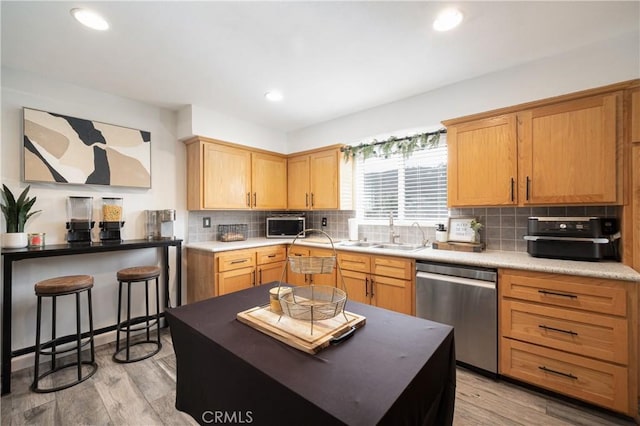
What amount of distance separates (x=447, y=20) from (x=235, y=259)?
2909mm

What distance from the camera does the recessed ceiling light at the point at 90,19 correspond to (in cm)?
171

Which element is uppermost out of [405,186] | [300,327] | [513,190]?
[405,186]

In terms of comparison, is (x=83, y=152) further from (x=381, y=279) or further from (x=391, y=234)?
(x=391, y=234)

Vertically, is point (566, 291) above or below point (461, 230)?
below

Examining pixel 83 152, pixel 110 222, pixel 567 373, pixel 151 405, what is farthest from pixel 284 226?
pixel 567 373

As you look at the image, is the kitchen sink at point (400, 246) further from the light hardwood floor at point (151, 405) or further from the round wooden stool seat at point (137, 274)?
the round wooden stool seat at point (137, 274)

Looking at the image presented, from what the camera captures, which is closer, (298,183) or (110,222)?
(110,222)

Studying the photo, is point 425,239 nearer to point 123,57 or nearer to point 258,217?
point 258,217

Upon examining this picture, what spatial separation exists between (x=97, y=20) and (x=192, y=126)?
1406 mm

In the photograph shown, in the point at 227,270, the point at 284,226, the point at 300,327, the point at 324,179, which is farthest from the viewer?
the point at 284,226

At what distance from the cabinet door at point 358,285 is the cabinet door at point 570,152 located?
5.34ft

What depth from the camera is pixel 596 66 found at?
209 centimetres

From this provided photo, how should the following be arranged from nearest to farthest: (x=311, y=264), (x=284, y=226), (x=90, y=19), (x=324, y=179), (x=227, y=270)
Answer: (x=311, y=264) → (x=90, y=19) → (x=227, y=270) → (x=324, y=179) → (x=284, y=226)

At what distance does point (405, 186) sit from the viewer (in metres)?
3.41
